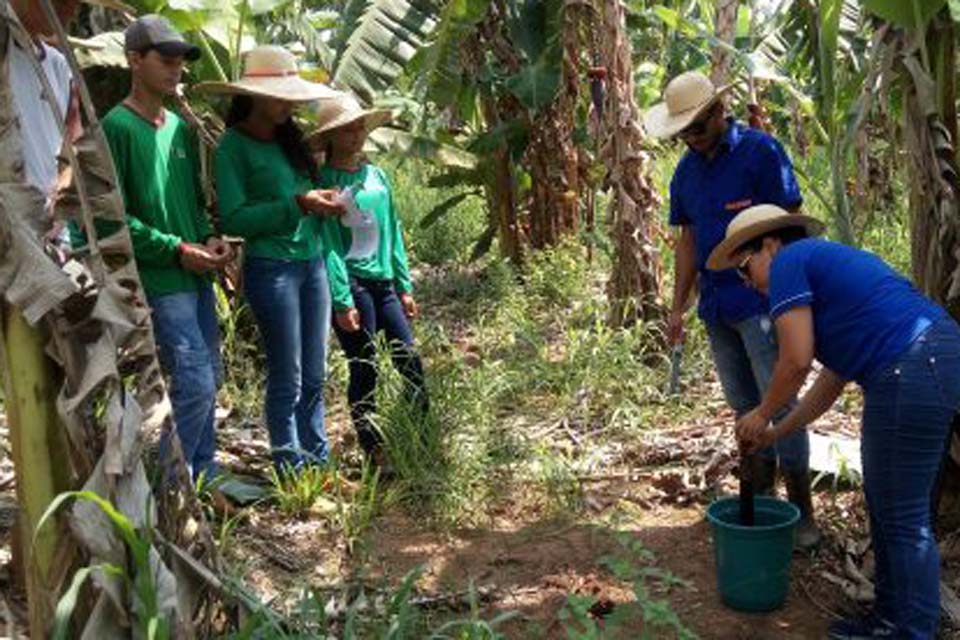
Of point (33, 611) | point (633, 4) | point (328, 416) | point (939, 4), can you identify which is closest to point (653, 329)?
point (328, 416)

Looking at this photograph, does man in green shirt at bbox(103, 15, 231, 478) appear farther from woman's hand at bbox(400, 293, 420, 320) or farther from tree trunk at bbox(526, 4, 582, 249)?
tree trunk at bbox(526, 4, 582, 249)

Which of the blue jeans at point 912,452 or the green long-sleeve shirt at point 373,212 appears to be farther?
the green long-sleeve shirt at point 373,212

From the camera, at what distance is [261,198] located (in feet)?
13.1

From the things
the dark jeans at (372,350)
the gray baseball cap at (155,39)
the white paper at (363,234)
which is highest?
the gray baseball cap at (155,39)

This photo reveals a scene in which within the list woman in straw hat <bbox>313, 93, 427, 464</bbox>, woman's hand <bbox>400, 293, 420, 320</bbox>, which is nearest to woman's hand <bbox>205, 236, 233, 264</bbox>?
woman in straw hat <bbox>313, 93, 427, 464</bbox>

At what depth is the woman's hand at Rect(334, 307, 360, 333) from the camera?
438 cm

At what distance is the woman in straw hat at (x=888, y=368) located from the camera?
115 inches

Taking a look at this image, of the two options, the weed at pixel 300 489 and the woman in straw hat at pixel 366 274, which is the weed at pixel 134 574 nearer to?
the weed at pixel 300 489

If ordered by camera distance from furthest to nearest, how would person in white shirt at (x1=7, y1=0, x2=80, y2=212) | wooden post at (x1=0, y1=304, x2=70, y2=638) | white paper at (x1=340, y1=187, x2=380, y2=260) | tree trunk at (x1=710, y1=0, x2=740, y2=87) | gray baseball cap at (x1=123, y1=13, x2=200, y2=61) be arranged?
tree trunk at (x1=710, y1=0, x2=740, y2=87)
white paper at (x1=340, y1=187, x2=380, y2=260)
gray baseball cap at (x1=123, y1=13, x2=200, y2=61)
person in white shirt at (x1=7, y1=0, x2=80, y2=212)
wooden post at (x1=0, y1=304, x2=70, y2=638)

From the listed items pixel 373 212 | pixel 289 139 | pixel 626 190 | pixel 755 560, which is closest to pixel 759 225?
pixel 755 560

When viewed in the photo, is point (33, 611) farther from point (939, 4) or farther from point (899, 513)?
point (939, 4)

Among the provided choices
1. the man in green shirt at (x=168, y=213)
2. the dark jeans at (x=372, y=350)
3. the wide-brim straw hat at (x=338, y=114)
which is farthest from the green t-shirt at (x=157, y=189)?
the dark jeans at (x=372, y=350)

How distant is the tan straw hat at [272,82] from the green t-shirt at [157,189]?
27 centimetres

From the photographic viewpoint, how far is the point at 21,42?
232cm
